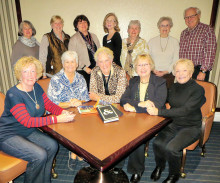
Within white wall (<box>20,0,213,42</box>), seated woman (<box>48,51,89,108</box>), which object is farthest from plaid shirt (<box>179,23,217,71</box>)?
seated woman (<box>48,51,89,108</box>)

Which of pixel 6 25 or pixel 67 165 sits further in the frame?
pixel 6 25

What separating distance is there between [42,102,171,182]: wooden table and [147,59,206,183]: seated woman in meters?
0.36

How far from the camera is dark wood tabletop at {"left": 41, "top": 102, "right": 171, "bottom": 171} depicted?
1194 mm

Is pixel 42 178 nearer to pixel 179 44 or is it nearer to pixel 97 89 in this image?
pixel 97 89

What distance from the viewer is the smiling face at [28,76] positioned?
69.1 inches

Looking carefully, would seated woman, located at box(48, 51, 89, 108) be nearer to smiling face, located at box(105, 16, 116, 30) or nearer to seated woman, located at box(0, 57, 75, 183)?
seated woman, located at box(0, 57, 75, 183)

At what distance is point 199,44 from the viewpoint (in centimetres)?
304

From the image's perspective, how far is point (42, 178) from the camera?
5.65 feet

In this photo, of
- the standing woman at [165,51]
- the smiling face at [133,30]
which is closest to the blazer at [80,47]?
the smiling face at [133,30]

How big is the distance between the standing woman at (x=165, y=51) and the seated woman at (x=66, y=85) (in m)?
1.61

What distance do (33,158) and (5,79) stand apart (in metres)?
3.43

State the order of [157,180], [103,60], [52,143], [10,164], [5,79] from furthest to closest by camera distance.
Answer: [5,79] → [103,60] → [157,180] → [52,143] → [10,164]

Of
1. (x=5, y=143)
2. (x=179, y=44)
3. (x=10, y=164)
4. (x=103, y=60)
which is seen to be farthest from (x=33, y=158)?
(x=179, y=44)

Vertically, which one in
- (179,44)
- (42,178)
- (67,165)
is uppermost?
(179,44)
